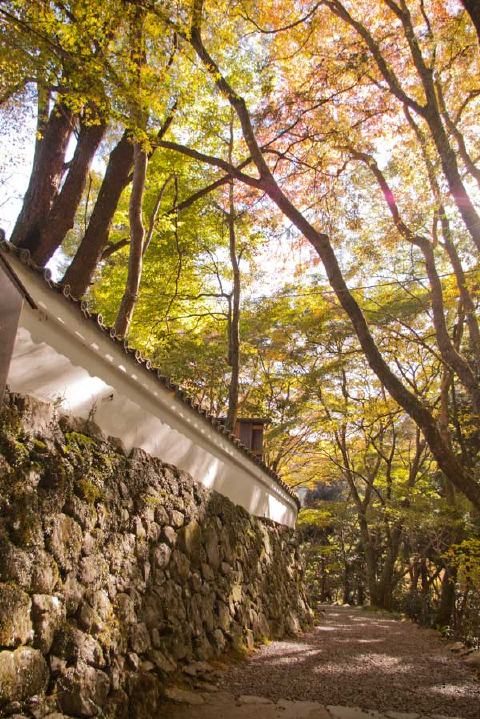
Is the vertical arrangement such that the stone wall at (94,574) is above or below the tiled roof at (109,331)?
below

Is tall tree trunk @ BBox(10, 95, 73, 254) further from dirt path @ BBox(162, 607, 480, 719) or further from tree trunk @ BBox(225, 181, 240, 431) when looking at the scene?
dirt path @ BBox(162, 607, 480, 719)

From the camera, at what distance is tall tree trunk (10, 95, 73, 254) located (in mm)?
7559

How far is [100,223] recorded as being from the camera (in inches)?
318

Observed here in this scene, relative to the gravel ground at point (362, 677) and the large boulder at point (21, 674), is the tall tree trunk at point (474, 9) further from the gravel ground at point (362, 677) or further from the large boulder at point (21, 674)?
the gravel ground at point (362, 677)

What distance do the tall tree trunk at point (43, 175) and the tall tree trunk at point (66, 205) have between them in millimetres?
100

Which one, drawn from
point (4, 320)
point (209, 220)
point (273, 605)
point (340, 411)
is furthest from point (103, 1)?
point (340, 411)

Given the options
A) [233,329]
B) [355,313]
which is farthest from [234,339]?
[355,313]

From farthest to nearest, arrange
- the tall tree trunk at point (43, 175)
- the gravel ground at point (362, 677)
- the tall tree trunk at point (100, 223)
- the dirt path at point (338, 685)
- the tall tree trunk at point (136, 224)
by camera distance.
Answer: the tall tree trunk at point (100, 223) → the tall tree trunk at point (136, 224) → the tall tree trunk at point (43, 175) → the gravel ground at point (362, 677) → the dirt path at point (338, 685)

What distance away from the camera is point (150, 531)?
474 centimetres

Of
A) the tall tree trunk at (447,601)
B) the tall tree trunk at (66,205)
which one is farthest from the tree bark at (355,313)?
the tall tree trunk at (447,601)

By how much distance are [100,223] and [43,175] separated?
3.45 ft

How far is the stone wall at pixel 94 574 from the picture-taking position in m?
2.95

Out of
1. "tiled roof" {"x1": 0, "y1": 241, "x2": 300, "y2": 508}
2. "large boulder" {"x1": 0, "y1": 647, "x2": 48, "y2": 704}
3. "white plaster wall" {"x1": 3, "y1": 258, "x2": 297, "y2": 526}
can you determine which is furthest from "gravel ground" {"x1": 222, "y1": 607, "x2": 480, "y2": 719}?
"tiled roof" {"x1": 0, "y1": 241, "x2": 300, "y2": 508}

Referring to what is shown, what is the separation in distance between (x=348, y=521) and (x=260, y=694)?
17587 millimetres
